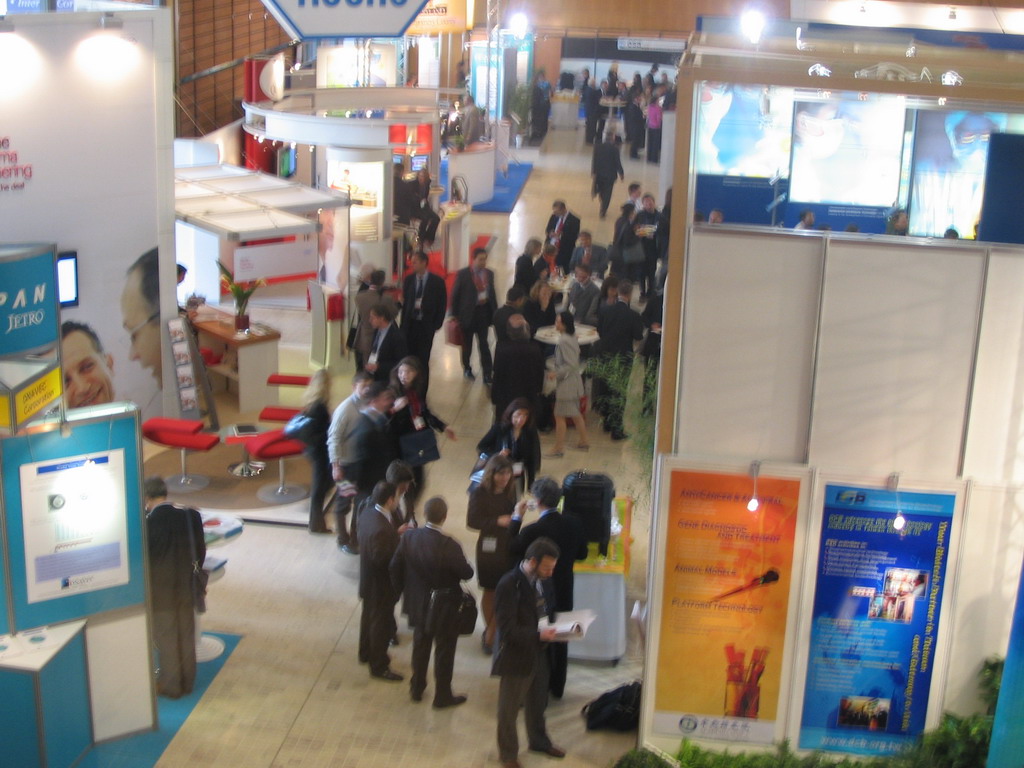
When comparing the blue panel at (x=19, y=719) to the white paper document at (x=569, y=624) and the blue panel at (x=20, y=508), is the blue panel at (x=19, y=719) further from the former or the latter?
the white paper document at (x=569, y=624)

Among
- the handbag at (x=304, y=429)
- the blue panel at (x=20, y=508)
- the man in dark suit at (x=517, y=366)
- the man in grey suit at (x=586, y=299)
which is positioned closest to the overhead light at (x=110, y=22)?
the handbag at (x=304, y=429)

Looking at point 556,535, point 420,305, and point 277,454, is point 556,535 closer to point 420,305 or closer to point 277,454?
point 277,454

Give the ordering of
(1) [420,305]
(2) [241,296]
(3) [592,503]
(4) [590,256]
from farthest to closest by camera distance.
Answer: (4) [590,256] → (2) [241,296] → (1) [420,305] → (3) [592,503]

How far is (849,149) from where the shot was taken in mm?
6230

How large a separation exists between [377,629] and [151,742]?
1287mm

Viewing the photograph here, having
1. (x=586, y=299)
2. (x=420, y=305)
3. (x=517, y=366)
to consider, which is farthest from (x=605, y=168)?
(x=517, y=366)

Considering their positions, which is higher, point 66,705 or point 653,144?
point 653,144

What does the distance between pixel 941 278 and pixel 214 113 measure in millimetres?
15230

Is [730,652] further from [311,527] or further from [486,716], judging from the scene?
[311,527]

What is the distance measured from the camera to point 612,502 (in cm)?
702

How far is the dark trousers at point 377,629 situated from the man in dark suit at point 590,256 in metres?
6.16

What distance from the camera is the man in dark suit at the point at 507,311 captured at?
9.48 metres

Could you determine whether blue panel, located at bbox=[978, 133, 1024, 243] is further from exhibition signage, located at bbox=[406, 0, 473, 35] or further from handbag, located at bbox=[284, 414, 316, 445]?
exhibition signage, located at bbox=[406, 0, 473, 35]

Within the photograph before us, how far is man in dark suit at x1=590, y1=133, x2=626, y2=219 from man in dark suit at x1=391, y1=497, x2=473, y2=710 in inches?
515
